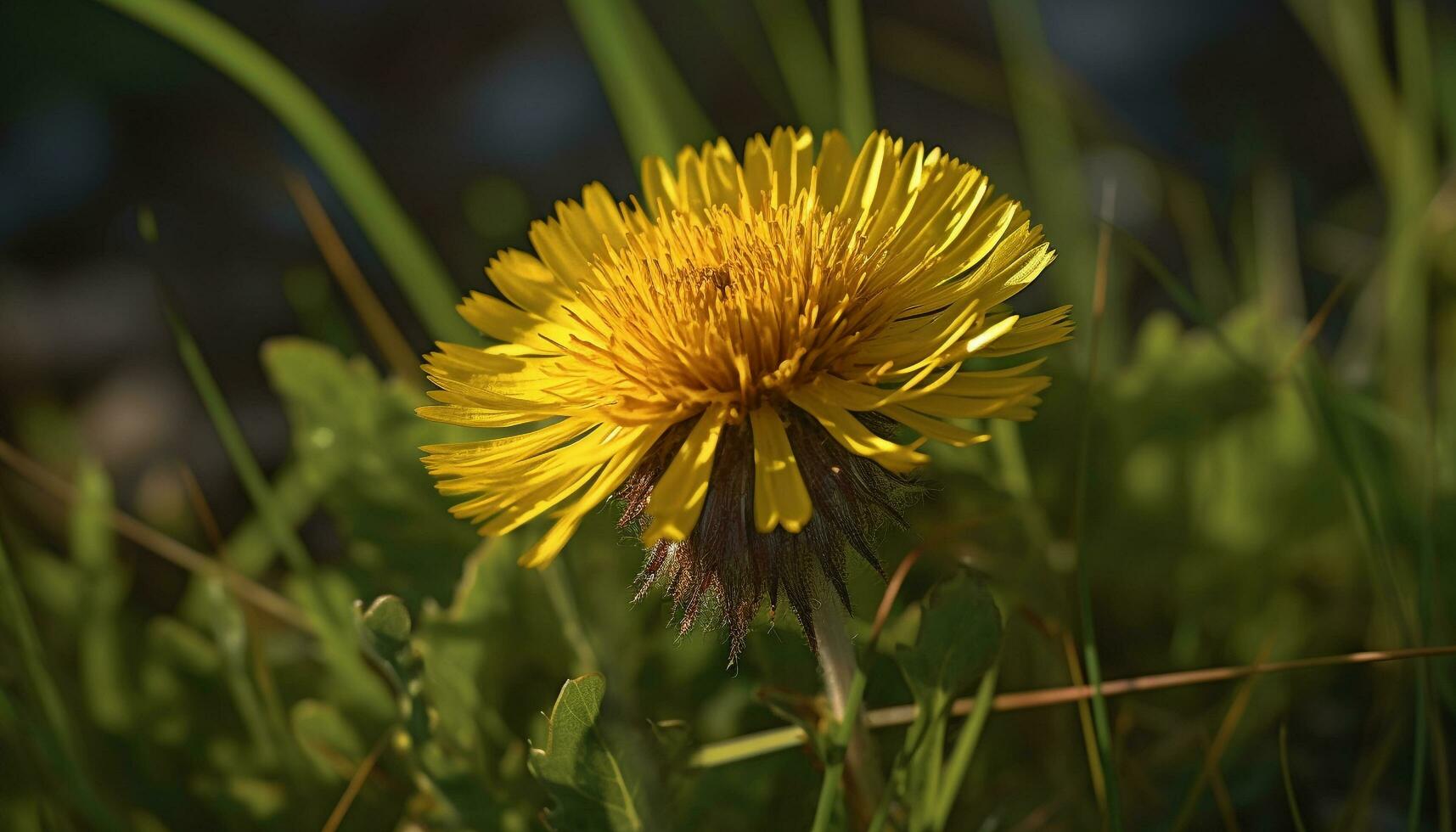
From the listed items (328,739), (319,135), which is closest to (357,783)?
(328,739)

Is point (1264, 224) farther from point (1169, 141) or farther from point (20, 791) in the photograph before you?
point (20, 791)

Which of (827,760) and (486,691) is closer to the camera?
(827,760)

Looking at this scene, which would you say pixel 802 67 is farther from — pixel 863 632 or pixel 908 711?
pixel 908 711

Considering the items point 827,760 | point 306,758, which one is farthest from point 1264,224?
point 306,758

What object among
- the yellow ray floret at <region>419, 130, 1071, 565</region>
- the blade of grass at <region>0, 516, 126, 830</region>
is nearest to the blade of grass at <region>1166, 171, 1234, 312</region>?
the yellow ray floret at <region>419, 130, 1071, 565</region>

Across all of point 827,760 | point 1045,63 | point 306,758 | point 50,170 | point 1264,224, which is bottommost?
point 306,758

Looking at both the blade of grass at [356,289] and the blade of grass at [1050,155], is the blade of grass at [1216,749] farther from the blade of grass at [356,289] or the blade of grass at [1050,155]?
the blade of grass at [356,289]
